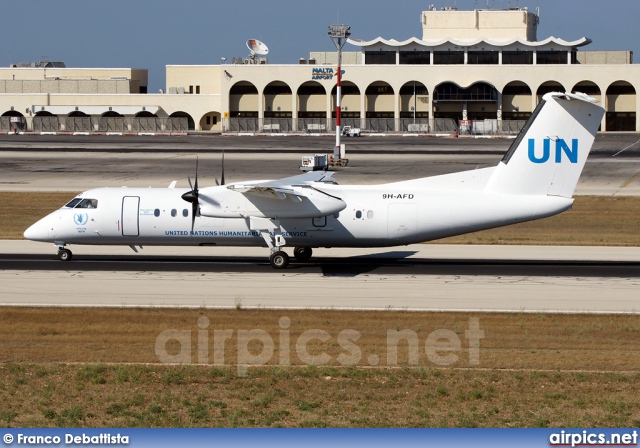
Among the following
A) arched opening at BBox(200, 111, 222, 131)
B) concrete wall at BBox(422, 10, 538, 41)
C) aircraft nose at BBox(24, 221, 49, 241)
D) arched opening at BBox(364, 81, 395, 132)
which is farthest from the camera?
concrete wall at BBox(422, 10, 538, 41)

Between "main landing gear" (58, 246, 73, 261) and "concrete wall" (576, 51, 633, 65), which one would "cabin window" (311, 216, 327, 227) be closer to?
"main landing gear" (58, 246, 73, 261)

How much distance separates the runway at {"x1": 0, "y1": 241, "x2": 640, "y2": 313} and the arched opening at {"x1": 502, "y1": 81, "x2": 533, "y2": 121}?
351ft

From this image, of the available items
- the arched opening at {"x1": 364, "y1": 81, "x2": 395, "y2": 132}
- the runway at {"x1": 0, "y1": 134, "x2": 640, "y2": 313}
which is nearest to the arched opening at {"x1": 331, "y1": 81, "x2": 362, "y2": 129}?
the arched opening at {"x1": 364, "y1": 81, "x2": 395, "y2": 132}

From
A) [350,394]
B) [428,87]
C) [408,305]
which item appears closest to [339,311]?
[408,305]

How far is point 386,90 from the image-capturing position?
14425 cm

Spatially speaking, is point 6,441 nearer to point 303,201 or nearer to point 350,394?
point 350,394

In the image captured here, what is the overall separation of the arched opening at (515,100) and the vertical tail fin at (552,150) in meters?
114

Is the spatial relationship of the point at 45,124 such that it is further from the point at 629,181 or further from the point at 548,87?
the point at 629,181

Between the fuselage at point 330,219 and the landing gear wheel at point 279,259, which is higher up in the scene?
the fuselage at point 330,219

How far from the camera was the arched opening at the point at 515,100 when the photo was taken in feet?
463

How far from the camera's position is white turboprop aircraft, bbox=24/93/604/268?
30078mm

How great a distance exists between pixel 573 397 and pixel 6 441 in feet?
34.1

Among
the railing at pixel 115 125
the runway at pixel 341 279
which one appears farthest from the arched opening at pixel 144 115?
the runway at pixel 341 279

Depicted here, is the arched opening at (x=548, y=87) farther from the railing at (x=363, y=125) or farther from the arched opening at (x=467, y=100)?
the arched opening at (x=467, y=100)
